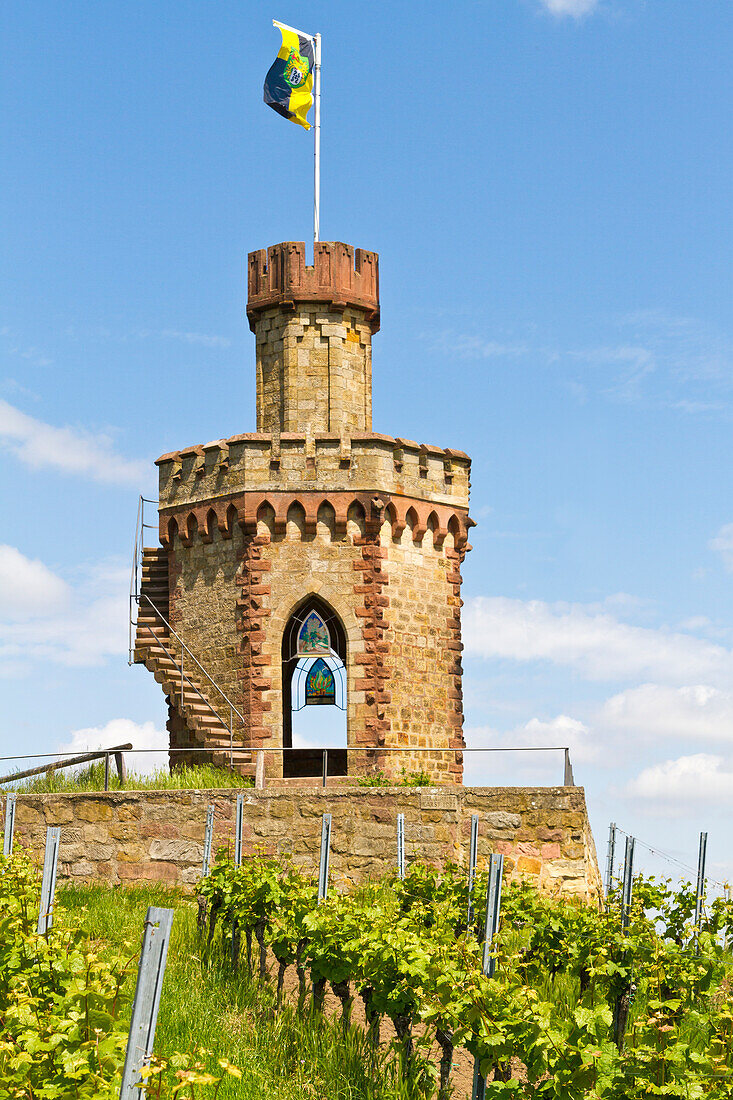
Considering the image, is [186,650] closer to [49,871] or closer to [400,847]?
[400,847]

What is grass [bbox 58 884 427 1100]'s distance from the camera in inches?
344

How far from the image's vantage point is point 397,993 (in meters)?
8.55

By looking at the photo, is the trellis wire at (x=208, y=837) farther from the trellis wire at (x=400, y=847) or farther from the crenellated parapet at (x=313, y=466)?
the crenellated parapet at (x=313, y=466)

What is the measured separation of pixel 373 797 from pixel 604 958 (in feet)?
21.4

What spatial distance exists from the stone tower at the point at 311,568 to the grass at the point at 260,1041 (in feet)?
28.6

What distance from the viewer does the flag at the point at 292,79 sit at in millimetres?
25266

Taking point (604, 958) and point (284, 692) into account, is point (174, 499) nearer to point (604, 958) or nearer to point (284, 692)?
point (284, 692)

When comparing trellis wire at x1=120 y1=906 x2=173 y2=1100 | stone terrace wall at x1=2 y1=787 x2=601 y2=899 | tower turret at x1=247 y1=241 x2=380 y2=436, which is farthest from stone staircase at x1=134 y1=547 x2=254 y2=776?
trellis wire at x1=120 y1=906 x2=173 y2=1100

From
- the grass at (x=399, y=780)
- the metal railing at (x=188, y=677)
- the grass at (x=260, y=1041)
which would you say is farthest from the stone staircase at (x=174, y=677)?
the grass at (x=260, y=1041)

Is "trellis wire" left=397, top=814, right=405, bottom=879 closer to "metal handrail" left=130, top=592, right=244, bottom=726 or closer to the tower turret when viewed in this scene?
"metal handrail" left=130, top=592, right=244, bottom=726

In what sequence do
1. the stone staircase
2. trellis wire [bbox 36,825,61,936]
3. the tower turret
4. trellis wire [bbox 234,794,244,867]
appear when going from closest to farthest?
trellis wire [bbox 36,825,61,936] < trellis wire [bbox 234,794,244,867] < the stone staircase < the tower turret

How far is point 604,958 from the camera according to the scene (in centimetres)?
1055

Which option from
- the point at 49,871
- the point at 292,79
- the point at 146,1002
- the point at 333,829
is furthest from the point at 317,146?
the point at 146,1002

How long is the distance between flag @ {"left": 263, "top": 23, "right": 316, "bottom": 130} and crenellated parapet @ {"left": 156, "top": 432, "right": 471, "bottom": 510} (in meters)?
7.44
